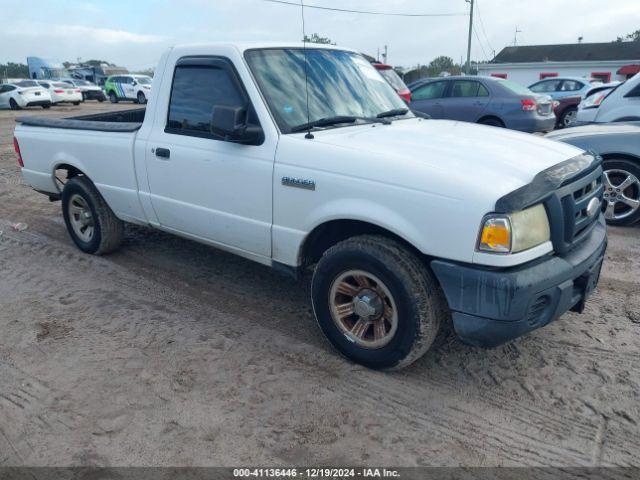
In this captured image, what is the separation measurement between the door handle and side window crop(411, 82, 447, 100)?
28.3 feet

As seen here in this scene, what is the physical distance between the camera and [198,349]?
3.57m

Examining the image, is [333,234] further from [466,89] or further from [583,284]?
[466,89]

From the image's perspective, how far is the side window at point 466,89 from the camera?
11.0 m

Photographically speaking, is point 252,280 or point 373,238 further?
point 252,280

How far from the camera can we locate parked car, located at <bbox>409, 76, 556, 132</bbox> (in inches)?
417

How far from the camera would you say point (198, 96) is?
3939 millimetres

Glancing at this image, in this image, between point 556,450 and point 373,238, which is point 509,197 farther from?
point 556,450

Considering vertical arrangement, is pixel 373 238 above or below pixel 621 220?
above

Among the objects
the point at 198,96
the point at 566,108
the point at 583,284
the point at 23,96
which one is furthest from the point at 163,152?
the point at 23,96

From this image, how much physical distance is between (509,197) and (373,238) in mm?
814

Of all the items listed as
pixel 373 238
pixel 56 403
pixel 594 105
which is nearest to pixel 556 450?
pixel 373 238

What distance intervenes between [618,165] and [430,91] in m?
6.54

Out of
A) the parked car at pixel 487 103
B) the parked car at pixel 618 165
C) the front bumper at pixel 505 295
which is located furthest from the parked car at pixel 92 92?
the front bumper at pixel 505 295

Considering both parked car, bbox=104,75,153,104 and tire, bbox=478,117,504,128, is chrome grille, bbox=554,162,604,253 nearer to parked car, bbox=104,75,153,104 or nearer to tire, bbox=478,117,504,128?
tire, bbox=478,117,504,128
